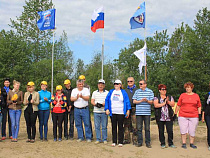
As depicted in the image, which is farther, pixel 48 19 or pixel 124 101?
pixel 48 19

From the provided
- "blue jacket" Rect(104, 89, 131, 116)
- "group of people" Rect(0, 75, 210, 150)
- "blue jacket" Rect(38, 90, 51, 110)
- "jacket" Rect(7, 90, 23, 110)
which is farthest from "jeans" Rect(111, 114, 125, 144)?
"jacket" Rect(7, 90, 23, 110)

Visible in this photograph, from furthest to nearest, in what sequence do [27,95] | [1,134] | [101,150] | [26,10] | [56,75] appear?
1. [26,10]
2. [56,75]
3. [1,134]
4. [27,95]
5. [101,150]

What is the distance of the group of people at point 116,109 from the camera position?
6.61 m

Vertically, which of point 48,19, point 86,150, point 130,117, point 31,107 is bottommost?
Result: point 86,150

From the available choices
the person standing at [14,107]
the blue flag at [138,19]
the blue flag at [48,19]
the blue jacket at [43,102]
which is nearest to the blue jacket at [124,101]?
the blue jacket at [43,102]

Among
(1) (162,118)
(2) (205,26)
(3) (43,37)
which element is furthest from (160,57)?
(1) (162,118)

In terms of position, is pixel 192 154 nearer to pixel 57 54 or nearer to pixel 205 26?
pixel 205 26

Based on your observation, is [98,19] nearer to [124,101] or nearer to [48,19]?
[48,19]

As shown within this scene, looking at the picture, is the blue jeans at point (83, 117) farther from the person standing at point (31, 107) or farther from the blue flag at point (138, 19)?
the blue flag at point (138, 19)

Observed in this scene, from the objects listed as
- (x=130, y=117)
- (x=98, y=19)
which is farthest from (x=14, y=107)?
(x=98, y=19)

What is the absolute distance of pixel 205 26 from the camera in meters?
21.8

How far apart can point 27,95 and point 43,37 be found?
26.6m

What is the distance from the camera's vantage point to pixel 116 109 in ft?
21.9

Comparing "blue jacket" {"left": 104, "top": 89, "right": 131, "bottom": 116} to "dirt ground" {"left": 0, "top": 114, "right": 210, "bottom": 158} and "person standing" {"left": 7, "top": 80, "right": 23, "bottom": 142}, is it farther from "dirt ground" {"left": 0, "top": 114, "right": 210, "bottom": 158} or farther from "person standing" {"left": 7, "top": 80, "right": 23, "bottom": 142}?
"person standing" {"left": 7, "top": 80, "right": 23, "bottom": 142}
